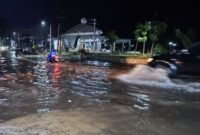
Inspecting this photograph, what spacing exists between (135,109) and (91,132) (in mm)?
3382

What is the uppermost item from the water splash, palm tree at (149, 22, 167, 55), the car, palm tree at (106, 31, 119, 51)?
palm tree at (149, 22, 167, 55)

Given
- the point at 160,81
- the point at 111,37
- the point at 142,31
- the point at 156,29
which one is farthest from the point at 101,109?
the point at 111,37

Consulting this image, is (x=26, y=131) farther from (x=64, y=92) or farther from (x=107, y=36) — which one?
(x=107, y=36)

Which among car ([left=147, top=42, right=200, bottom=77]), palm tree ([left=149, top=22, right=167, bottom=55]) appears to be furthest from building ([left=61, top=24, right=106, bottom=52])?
car ([left=147, top=42, right=200, bottom=77])

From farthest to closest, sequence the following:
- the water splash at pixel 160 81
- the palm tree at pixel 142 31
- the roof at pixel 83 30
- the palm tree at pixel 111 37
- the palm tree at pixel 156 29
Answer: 1. the roof at pixel 83 30
2. the palm tree at pixel 111 37
3. the palm tree at pixel 142 31
4. the palm tree at pixel 156 29
5. the water splash at pixel 160 81

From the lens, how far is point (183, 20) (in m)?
71.6

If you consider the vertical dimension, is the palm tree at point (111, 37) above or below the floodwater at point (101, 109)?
above

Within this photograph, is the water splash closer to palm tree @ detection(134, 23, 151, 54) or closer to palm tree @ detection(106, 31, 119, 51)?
palm tree @ detection(134, 23, 151, 54)

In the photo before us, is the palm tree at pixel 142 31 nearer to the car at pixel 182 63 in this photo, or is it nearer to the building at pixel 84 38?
the building at pixel 84 38

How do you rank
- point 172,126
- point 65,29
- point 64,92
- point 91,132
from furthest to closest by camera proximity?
point 65,29 → point 64,92 → point 172,126 → point 91,132

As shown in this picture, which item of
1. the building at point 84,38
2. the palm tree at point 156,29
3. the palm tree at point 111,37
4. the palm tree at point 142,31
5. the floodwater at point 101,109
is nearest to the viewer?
the floodwater at point 101,109

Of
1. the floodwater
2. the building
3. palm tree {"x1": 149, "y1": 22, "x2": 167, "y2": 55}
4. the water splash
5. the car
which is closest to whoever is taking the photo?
the floodwater

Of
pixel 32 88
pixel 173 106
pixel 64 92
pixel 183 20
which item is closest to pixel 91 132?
pixel 173 106

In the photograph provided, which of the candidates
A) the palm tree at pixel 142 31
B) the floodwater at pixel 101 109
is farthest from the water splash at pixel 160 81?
the palm tree at pixel 142 31
